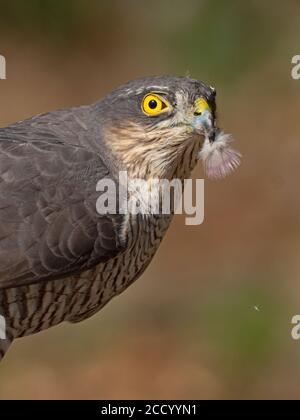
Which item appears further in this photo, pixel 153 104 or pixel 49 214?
pixel 153 104

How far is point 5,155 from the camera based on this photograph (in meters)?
4.76

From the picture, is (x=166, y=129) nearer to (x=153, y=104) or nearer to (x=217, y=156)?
(x=153, y=104)

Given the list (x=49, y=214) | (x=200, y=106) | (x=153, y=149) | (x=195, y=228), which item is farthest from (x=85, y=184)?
(x=195, y=228)

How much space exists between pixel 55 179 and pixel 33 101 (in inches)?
313

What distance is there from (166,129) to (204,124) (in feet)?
0.61

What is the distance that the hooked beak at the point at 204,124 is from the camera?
4809 mm

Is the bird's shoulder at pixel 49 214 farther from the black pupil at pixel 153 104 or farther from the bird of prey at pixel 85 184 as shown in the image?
the black pupil at pixel 153 104

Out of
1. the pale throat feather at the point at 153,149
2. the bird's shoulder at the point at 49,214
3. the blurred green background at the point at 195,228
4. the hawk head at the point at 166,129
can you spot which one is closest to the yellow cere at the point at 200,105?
the hawk head at the point at 166,129

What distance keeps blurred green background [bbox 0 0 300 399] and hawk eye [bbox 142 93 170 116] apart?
4298 mm

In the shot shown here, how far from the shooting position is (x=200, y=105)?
483 cm

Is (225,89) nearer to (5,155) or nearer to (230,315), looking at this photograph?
(230,315)

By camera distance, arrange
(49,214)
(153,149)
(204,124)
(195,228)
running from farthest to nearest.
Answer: (195,228) < (153,149) < (204,124) < (49,214)

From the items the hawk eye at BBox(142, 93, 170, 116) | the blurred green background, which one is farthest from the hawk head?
the blurred green background

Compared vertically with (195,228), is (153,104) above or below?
above
